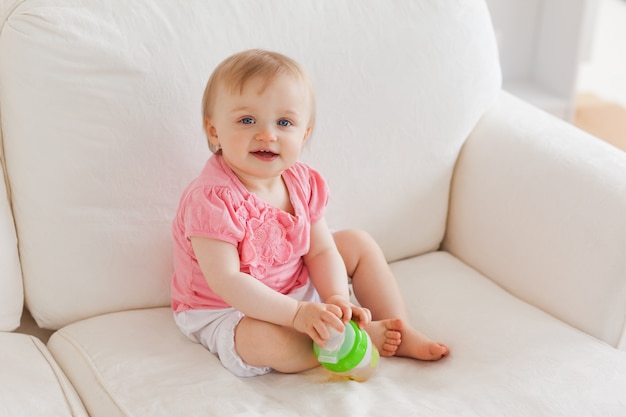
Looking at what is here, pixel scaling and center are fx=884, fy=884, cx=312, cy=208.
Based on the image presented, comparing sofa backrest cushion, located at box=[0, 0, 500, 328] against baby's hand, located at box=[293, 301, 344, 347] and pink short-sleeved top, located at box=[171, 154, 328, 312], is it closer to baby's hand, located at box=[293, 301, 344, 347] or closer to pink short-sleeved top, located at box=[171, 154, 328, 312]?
pink short-sleeved top, located at box=[171, 154, 328, 312]

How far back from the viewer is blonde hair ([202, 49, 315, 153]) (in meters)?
1.28

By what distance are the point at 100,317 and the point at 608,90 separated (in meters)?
2.34

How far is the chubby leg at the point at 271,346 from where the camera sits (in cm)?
130

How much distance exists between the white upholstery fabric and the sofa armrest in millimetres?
811

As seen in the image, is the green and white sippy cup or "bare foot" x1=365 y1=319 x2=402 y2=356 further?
"bare foot" x1=365 y1=319 x2=402 y2=356

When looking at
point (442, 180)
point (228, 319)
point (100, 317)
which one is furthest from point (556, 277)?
point (100, 317)

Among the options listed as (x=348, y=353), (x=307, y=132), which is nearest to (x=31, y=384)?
(x=348, y=353)

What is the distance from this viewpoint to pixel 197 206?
1316 millimetres

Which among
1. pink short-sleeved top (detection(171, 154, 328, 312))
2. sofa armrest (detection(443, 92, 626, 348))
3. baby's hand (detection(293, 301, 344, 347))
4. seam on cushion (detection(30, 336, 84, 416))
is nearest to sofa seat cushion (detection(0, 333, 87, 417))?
seam on cushion (detection(30, 336, 84, 416))

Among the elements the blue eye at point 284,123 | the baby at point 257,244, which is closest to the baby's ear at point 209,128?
the baby at point 257,244

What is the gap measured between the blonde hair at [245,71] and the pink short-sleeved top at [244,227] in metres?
0.12

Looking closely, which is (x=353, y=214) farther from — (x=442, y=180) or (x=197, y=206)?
(x=197, y=206)

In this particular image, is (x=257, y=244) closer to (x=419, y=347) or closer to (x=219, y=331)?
(x=219, y=331)

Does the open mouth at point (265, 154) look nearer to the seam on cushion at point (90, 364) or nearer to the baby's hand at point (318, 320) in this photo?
the baby's hand at point (318, 320)
